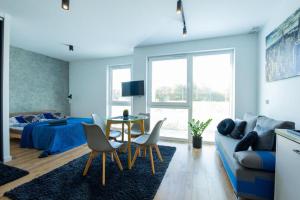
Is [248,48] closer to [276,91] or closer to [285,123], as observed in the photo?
[276,91]

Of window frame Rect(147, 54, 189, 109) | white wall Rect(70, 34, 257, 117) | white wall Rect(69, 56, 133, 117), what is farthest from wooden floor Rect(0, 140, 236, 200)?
white wall Rect(69, 56, 133, 117)

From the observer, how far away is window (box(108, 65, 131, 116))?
5.56 m

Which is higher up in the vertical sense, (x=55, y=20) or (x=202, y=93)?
(x=55, y=20)

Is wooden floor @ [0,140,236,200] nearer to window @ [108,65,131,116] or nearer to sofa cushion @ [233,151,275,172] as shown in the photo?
sofa cushion @ [233,151,275,172]

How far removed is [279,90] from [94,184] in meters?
3.10

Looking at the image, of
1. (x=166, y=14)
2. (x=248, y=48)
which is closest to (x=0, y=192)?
(x=166, y=14)

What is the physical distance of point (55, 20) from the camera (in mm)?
2936

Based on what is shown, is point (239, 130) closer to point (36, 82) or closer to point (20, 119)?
point (20, 119)

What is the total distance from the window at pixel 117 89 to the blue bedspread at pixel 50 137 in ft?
6.89

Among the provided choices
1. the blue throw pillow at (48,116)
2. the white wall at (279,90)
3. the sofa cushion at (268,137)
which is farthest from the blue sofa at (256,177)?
the blue throw pillow at (48,116)

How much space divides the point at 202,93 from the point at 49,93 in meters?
5.07

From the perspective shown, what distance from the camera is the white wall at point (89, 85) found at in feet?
19.0

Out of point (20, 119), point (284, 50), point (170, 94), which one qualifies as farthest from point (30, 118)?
point (284, 50)

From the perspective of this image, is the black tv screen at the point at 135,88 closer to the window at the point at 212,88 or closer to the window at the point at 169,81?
the window at the point at 169,81
